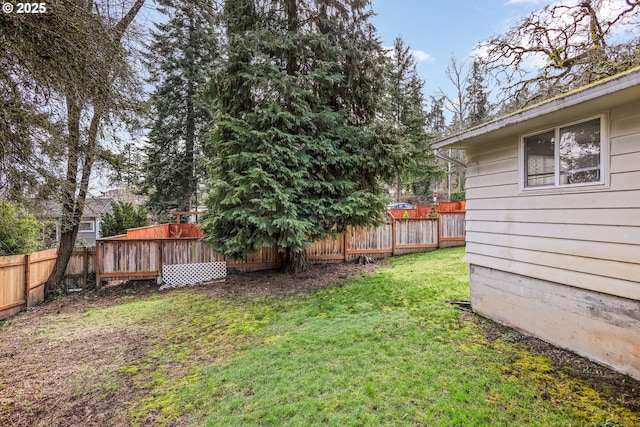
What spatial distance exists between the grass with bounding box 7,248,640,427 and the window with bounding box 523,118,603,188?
216 cm

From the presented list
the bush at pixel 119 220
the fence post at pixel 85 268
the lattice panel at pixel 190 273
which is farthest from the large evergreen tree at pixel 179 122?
the lattice panel at pixel 190 273

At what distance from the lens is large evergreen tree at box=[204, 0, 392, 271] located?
22.1ft

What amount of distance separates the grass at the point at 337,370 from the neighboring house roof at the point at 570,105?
282 centimetres

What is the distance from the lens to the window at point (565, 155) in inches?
130

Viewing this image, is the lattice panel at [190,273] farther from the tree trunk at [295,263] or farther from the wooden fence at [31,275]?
the wooden fence at [31,275]

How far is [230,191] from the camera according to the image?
6.89 meters

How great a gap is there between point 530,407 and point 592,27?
8.74m

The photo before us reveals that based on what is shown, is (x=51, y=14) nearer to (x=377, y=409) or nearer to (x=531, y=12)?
(x=377, y=409)

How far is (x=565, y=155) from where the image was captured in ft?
11.8

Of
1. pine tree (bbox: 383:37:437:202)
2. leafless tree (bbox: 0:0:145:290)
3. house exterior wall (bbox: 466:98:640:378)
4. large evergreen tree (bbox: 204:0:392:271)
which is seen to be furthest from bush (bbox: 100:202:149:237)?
house exterior wall (bbox: 466:98:640:378)

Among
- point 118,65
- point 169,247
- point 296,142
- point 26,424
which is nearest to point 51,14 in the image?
point 118,65

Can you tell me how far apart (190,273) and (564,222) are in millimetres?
8244

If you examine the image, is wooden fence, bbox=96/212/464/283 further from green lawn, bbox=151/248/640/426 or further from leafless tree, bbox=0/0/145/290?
leafless tree, bbox=0/0/145/290

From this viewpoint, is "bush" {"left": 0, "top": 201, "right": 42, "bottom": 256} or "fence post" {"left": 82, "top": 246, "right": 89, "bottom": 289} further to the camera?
"fence post" {"left": 82, "top": 246, "right": 89, "bottom": 289}
